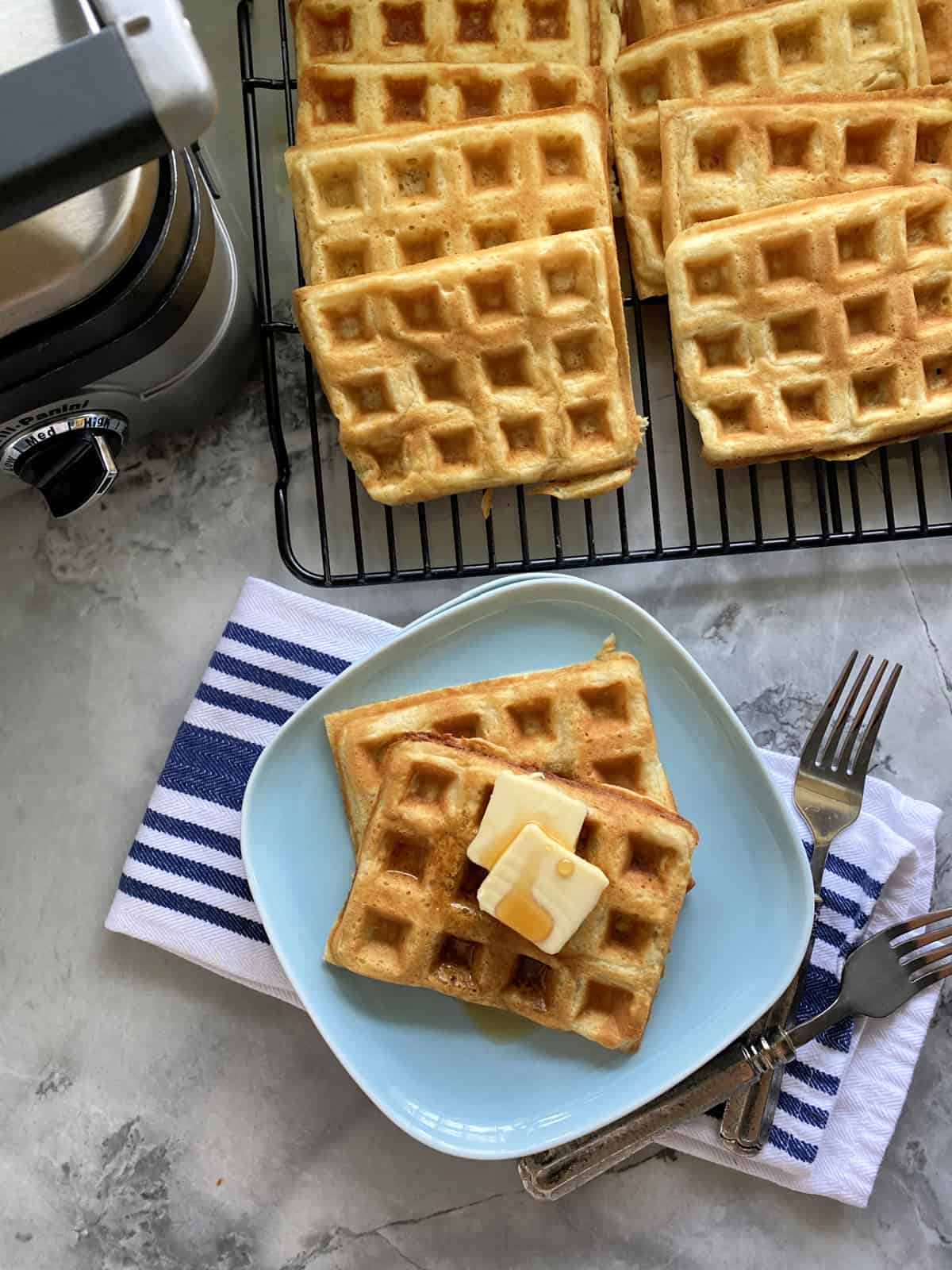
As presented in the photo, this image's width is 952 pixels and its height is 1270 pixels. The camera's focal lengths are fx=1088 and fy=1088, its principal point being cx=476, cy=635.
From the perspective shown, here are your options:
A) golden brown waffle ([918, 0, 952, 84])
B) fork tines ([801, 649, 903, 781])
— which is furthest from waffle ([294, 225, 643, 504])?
golden brown waffle ([918, 0, 952, 84])

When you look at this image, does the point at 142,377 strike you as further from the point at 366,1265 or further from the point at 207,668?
the point at 366,1265

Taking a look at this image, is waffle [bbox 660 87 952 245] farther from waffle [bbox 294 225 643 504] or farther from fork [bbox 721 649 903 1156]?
fork [bbox 721 649 903 1156]

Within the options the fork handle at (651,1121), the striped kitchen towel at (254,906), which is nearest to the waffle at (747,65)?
the striped kitchen towel at (254,906)

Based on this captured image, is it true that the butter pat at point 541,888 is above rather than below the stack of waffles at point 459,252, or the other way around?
below

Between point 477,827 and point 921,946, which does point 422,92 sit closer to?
point 477,827

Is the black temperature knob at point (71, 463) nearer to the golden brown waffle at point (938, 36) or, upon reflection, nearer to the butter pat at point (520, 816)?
the butter pat at point (520, 816)

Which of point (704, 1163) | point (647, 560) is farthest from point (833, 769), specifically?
point (704, 1163)

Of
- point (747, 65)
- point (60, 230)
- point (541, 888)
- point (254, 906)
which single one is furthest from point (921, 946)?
point (60, 230)
